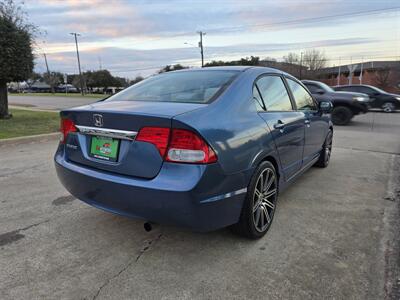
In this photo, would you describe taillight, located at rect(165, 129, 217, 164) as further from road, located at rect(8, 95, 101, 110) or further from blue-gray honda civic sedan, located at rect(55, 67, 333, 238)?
road, located at rect(8, 95, 101, 110)

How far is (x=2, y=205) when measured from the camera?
3748 mm

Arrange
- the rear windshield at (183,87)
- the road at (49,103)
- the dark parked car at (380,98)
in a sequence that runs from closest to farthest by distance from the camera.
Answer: the rear windshield at (183,87)
the dark parked car at (380,98)
the road at (49,103)

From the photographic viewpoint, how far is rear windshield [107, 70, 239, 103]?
9.36ft

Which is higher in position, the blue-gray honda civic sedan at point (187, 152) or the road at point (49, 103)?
the blue-gray honda civic sedan at point (187, 152)

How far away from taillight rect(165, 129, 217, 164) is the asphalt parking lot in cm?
87

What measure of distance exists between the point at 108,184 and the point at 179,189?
63 centimetres

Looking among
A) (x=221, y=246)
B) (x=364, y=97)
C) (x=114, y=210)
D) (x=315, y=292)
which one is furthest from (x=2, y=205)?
(x=364, y=97)

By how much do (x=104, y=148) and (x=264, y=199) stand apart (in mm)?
1515

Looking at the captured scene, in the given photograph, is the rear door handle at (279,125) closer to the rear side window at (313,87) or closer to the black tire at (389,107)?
the rear side window at (313,87)

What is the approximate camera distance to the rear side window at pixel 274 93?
10.7 ft

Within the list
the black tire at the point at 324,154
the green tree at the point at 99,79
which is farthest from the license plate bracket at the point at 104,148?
the green tree at the point at 99,79

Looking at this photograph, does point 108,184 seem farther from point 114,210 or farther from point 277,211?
point 277,211

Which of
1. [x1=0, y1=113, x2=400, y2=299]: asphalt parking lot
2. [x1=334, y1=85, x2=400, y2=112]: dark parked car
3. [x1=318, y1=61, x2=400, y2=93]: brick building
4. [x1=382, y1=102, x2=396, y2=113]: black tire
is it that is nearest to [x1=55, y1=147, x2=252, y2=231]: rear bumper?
[x1=0, y1=113, x2=400, y2=299]: asphalt parking lot

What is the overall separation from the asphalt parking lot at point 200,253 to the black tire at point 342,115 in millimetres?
8514
